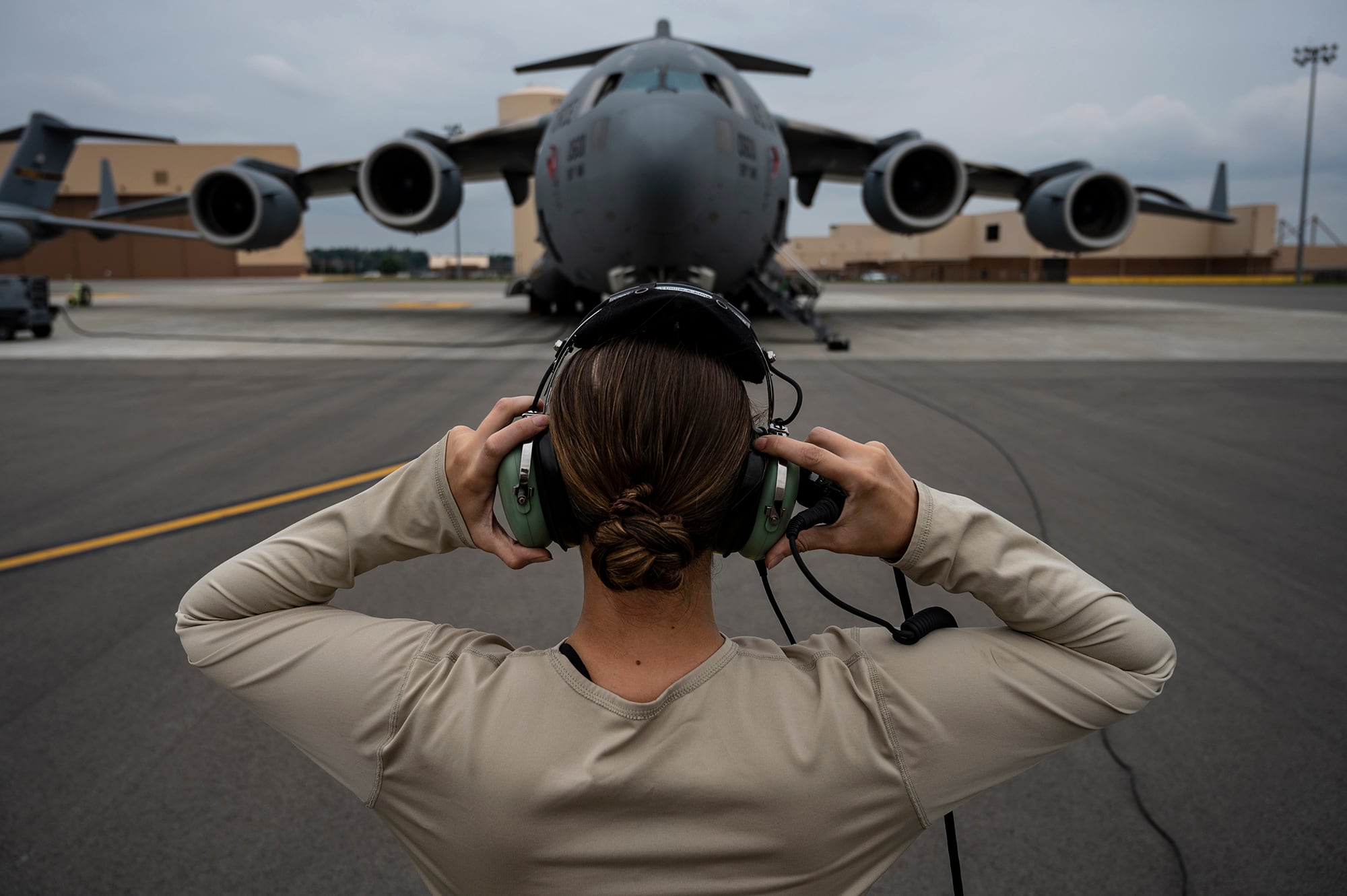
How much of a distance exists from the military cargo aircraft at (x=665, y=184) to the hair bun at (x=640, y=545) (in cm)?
789

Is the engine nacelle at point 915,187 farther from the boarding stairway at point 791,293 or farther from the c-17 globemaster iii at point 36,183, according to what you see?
the c-17 globemaster iii at point 36,183

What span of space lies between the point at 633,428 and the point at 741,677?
0.34 meters

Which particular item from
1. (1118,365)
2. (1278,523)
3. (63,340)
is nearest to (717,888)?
(1278,523)

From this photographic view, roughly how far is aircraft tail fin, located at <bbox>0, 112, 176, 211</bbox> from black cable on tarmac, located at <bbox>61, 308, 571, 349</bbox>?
432 inches

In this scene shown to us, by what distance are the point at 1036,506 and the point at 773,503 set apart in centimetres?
388

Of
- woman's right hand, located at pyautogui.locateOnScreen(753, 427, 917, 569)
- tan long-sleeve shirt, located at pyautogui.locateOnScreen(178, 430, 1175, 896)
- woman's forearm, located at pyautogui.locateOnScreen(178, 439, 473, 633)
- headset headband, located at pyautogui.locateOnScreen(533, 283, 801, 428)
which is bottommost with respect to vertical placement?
tan long-sleeve shirt, located at pyautogui.locateOnScreen(178, 430, 1175, 896)

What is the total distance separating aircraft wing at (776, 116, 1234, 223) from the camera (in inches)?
632

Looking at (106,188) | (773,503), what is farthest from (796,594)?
(106,188)

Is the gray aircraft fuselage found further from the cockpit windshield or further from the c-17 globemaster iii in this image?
the c-17 globemaster iii

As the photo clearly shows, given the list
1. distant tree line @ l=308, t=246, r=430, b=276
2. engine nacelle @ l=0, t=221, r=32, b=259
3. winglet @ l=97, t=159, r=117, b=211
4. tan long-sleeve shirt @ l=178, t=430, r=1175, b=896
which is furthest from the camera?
distant tree line @ l=308, t=246, r=430, b=276

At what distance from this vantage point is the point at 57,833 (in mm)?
1961

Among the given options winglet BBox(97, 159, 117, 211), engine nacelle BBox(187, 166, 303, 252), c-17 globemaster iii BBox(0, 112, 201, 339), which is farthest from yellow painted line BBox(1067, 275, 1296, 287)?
winglet BBox(97, 159, 117, 211)

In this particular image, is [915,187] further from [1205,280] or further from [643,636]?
[1205,280]

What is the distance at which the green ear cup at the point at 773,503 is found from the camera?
3.62ft
